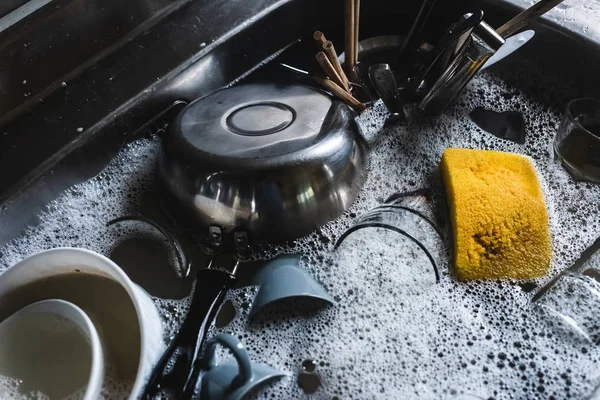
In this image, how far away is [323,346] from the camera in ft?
2.18

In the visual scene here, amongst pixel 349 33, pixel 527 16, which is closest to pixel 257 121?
pixel 349 33

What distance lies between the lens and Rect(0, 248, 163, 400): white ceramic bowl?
1.71 ft

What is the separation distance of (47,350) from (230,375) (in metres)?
0.19

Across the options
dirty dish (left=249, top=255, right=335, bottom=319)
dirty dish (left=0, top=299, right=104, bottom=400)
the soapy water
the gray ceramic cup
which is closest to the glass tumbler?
the soapy water

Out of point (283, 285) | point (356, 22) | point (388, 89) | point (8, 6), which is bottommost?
point (283, 285)

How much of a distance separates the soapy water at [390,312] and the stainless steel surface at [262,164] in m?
0.05

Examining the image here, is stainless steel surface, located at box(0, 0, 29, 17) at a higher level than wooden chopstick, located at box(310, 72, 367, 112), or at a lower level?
higher

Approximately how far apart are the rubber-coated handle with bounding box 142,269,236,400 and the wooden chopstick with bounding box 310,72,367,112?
0.99ft

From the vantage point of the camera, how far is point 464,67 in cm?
79

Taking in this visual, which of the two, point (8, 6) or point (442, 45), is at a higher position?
point (8, 6)

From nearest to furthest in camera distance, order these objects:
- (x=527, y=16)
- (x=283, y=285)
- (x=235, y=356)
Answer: (x=235, y=356) → (x=283, y=285) → (x=527, y=16)

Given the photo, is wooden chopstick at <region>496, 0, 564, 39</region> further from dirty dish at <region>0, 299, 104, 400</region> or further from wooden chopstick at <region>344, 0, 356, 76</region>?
dirty dish at <region>0, 299, 104, 400</region>

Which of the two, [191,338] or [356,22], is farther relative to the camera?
[356,22]

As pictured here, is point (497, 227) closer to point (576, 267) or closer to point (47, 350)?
point (576, 267)
